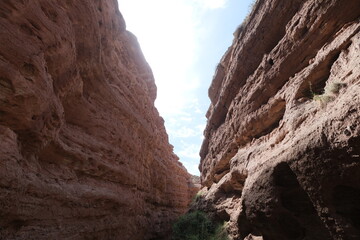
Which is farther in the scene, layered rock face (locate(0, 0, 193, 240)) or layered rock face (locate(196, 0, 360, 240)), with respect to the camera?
layered rock face (locate(0, 0, 193, 240))

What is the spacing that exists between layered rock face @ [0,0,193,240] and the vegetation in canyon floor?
198 centimetres

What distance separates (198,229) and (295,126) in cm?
686

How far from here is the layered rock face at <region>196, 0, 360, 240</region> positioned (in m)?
4.76

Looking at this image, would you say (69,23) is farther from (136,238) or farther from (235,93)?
(136,238)

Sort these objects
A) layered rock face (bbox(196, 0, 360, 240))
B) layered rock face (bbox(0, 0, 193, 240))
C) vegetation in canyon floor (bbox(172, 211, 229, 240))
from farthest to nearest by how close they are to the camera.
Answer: vegetation in canyon floor (bbox(172, 211, 229, 240)) < layered rock face (bbox(0, 0, 193, 240)) < layered rock face (bbox(196, 0, 360, 240))

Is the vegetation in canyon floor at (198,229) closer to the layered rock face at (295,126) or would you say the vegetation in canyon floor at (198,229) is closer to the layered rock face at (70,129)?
the layered rock face at (295,126)

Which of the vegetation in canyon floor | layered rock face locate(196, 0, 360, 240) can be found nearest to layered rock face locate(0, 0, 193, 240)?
the vegetation in canyon floor

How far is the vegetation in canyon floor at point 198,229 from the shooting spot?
→ 31.9 ft

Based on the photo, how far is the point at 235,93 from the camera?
42.1 feet

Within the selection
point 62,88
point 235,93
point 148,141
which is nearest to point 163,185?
point 148,141

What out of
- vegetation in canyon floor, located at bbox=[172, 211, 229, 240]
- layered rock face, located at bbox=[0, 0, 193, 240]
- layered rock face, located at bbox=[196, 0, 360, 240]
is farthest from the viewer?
vegetation in canyon floor, located at bbox=[172, 211, 229, 240]

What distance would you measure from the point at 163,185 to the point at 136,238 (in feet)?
18.2

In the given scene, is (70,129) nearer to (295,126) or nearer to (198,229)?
(198,229)

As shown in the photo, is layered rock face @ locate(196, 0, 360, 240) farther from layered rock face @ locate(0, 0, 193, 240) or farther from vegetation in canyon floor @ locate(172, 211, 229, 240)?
layered rock face @ locate(0, 0, 193, 240)
